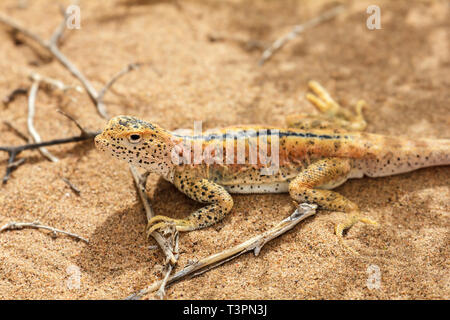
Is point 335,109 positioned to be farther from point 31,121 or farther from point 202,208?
point 31,121

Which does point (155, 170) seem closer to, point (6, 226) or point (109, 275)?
point (109, 275)

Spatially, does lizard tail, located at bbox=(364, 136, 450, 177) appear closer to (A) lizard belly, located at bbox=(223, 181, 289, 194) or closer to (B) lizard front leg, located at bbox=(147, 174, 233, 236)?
(A) lizard belly, located at bbox=(223, 181, 289, 194)

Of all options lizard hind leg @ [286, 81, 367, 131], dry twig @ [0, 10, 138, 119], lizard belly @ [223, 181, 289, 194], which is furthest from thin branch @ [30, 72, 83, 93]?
lizard hind leg @ [286, 81, 367, 131]

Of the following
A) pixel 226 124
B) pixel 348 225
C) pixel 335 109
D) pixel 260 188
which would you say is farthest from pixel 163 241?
pixel 335 109

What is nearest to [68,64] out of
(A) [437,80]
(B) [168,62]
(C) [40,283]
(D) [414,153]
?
(B) [168,62]

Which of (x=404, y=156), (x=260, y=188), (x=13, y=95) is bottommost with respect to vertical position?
(x=260, y=188)

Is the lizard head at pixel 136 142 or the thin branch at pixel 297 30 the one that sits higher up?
Result: the thin branch at pixel 297 30

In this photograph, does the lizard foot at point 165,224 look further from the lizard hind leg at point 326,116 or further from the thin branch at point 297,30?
the thin branch at point 297,30

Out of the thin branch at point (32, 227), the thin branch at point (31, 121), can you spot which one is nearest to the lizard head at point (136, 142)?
the thin branch at point (32, 227)
